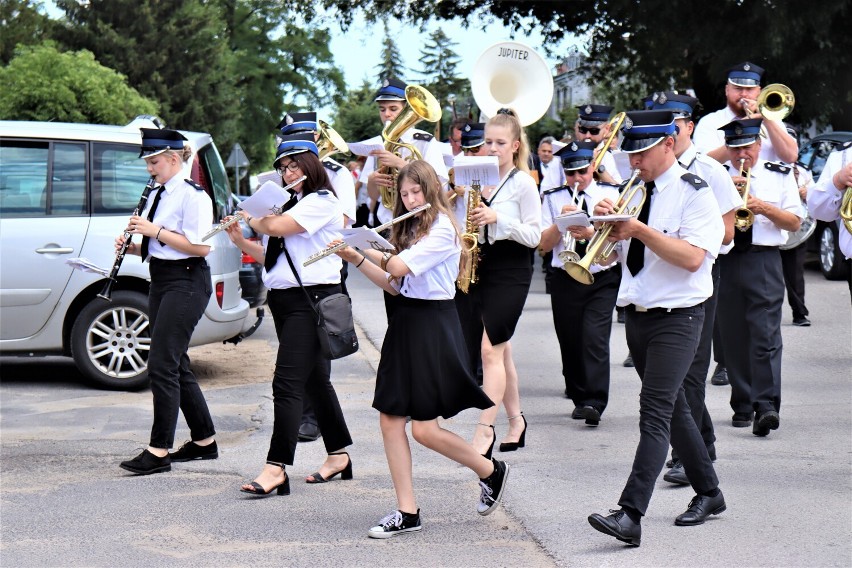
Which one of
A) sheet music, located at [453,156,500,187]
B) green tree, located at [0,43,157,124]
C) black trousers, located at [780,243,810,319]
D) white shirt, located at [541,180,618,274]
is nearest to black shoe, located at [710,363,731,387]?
white shirt, located at [541,180,618,274]

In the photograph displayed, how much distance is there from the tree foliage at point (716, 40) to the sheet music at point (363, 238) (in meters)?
17.3

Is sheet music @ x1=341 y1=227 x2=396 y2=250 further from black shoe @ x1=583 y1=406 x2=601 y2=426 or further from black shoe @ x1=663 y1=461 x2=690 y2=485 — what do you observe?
black shoe @ x1=583 y1=406 x2=601 y2=426

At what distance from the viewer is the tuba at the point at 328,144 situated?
8391 mm

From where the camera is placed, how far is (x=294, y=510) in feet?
21.1

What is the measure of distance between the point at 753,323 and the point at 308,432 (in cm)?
287

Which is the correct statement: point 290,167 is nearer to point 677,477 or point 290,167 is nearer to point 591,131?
point 677,477

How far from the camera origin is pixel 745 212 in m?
8.02

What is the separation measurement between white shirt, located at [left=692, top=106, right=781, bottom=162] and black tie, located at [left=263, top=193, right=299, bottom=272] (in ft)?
9.46

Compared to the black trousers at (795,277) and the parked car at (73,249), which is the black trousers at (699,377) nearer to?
the parked car at (73,249)

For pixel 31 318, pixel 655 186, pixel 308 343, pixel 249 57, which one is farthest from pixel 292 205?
pixel 249 57

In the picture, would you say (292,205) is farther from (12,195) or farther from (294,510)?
(12,195)

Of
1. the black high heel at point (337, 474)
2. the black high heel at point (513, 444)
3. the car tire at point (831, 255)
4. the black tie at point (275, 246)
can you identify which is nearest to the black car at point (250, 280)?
the black high heel at point (513, 444)

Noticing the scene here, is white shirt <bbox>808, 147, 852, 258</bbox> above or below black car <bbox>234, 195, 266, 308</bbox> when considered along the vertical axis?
above

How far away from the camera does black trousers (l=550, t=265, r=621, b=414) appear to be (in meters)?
8.64
